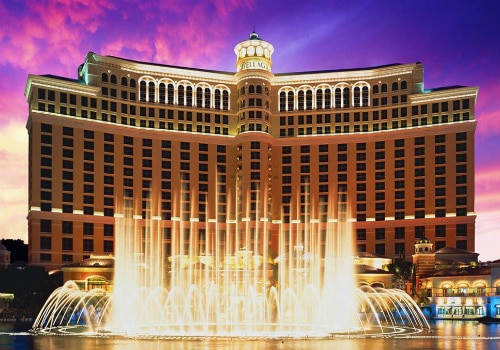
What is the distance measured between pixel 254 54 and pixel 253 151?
16672 mm

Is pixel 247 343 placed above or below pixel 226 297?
above

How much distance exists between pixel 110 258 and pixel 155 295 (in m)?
24.1

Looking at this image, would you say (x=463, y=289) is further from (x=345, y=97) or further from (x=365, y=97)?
(x=345, y=97)

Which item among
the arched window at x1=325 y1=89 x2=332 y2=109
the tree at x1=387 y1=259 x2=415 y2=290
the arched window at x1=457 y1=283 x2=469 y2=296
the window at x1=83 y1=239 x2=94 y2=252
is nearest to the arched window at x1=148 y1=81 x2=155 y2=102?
the window at x1=83 y1=239 x2=94 y2=252

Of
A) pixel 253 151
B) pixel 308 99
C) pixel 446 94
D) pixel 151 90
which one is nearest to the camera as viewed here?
pixel 446 94

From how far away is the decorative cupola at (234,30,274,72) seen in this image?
118 m

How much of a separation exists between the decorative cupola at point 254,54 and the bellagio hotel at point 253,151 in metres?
0.19

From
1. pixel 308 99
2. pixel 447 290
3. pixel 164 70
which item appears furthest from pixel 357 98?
pixel 447 290

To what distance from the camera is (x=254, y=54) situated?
119 metres

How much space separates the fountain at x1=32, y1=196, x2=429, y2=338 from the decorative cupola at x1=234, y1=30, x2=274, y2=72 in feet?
88.5

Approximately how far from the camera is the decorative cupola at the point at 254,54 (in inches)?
4663

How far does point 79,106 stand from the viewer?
362 feet

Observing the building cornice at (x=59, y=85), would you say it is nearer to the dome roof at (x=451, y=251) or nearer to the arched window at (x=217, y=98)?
the arched window at (x=217, y=98)

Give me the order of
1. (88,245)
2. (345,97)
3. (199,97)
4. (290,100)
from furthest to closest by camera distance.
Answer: (290,100), (199,97), (345,97), (88,245)
